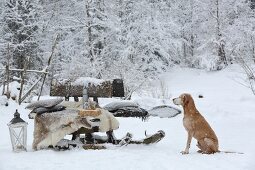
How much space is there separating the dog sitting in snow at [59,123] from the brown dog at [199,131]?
1385mm

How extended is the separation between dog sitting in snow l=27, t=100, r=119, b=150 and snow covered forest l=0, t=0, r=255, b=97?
46.0 feet

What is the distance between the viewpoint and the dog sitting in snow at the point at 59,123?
686 cm

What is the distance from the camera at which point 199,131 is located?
265 inches

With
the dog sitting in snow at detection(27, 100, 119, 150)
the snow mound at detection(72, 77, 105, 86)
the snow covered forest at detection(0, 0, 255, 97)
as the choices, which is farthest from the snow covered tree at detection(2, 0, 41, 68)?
the dog sitting in snow at detection(27, 100, 119, 150)

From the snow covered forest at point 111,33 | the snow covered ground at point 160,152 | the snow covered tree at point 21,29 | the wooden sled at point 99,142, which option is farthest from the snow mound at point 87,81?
the snow covered tree at point 21,29

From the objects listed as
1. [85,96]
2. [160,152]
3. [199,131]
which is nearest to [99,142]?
[85,96]

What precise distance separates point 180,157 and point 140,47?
2150 centimetres

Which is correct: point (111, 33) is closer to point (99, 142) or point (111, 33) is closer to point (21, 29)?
point (21, 29)

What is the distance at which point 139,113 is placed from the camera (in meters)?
7.78

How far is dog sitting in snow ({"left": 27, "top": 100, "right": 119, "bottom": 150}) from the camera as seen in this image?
6.86m

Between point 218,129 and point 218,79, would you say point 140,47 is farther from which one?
point 218,129

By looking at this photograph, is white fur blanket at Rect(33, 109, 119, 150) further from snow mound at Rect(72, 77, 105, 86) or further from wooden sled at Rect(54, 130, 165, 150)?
snow mound at Rect(72, 77, 105, 86)

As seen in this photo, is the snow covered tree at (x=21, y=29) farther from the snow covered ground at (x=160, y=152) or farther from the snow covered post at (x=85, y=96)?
the snow covered post at (x=85, y=96)

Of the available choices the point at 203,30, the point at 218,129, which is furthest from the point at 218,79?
the point at 218,129
